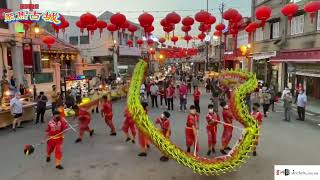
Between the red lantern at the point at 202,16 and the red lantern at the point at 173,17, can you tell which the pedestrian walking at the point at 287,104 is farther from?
the red lantern at the point at 173,17

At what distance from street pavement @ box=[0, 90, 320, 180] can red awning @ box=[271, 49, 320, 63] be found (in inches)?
254

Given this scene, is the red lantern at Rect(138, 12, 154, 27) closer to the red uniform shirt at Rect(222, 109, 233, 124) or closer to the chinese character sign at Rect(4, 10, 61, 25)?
the chinese character sign at Rect(4, 10, 61, 25)

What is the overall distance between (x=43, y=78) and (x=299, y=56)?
59.6 feet

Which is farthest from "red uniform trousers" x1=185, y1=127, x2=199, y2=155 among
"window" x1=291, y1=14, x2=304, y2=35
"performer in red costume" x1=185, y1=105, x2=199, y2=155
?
"window" x1=291, y1=14, x2=304, y2=35

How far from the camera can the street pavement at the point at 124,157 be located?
8608 millimetres

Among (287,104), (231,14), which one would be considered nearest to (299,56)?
(287,104)

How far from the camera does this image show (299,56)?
21.7 m

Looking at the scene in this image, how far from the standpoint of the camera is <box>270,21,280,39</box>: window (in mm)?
27016

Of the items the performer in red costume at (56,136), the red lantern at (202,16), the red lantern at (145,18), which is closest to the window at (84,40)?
the red lantern at (145,18)

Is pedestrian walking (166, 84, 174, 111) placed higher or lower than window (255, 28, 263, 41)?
lower

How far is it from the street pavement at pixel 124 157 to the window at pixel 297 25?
35.0 feet

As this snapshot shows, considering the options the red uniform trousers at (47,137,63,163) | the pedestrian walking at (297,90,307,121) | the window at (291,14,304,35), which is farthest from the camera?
the window at (291,14,304,35)

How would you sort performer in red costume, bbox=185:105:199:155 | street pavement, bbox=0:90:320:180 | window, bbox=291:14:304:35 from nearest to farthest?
street pavement, bbox=0:90:320:180
performer in red costume, bbox=185:105:199:155
window, bbox=291:14:304:35

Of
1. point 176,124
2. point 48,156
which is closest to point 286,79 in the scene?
point 176,124
